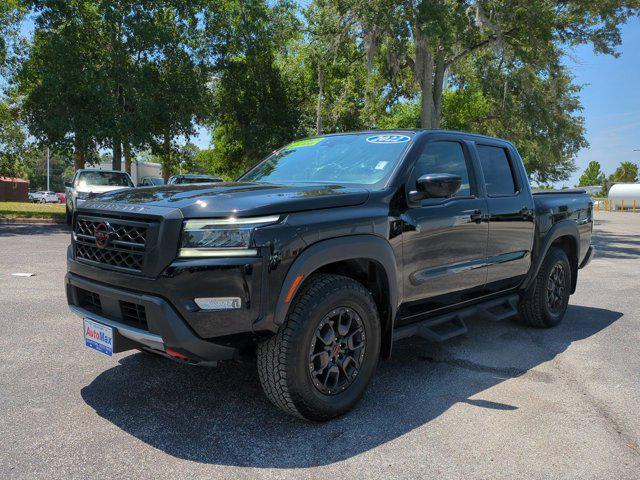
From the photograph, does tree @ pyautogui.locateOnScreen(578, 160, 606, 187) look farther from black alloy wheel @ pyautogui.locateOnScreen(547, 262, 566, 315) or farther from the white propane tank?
black alloy wheel @ pyautogui.locateOnScreen(547, 262, 566, 315)

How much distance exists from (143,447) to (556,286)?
4.55m

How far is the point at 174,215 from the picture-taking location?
113 inches

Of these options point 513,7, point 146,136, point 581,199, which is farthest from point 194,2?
point 581,199

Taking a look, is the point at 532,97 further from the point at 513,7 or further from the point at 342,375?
the point at 342,375

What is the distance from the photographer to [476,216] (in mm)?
4328

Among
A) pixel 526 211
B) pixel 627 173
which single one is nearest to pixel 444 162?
pixel 526 211

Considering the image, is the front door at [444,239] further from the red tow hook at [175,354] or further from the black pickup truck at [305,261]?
the red tow hook at [175,354]

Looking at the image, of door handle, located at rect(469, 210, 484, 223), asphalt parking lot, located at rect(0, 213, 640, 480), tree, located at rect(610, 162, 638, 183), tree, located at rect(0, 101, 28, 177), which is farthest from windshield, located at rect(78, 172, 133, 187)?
tree, located at rect(610, 162, 638, 183)

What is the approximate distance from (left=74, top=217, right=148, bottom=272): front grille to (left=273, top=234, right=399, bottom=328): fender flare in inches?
31.8

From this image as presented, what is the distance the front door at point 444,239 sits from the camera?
373 centimetres

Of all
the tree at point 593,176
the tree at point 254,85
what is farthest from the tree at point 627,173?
the tree at point 254,85

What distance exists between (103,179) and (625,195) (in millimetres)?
49781

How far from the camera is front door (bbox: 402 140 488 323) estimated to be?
12.3ft

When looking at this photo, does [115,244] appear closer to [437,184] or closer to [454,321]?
[437,184]
